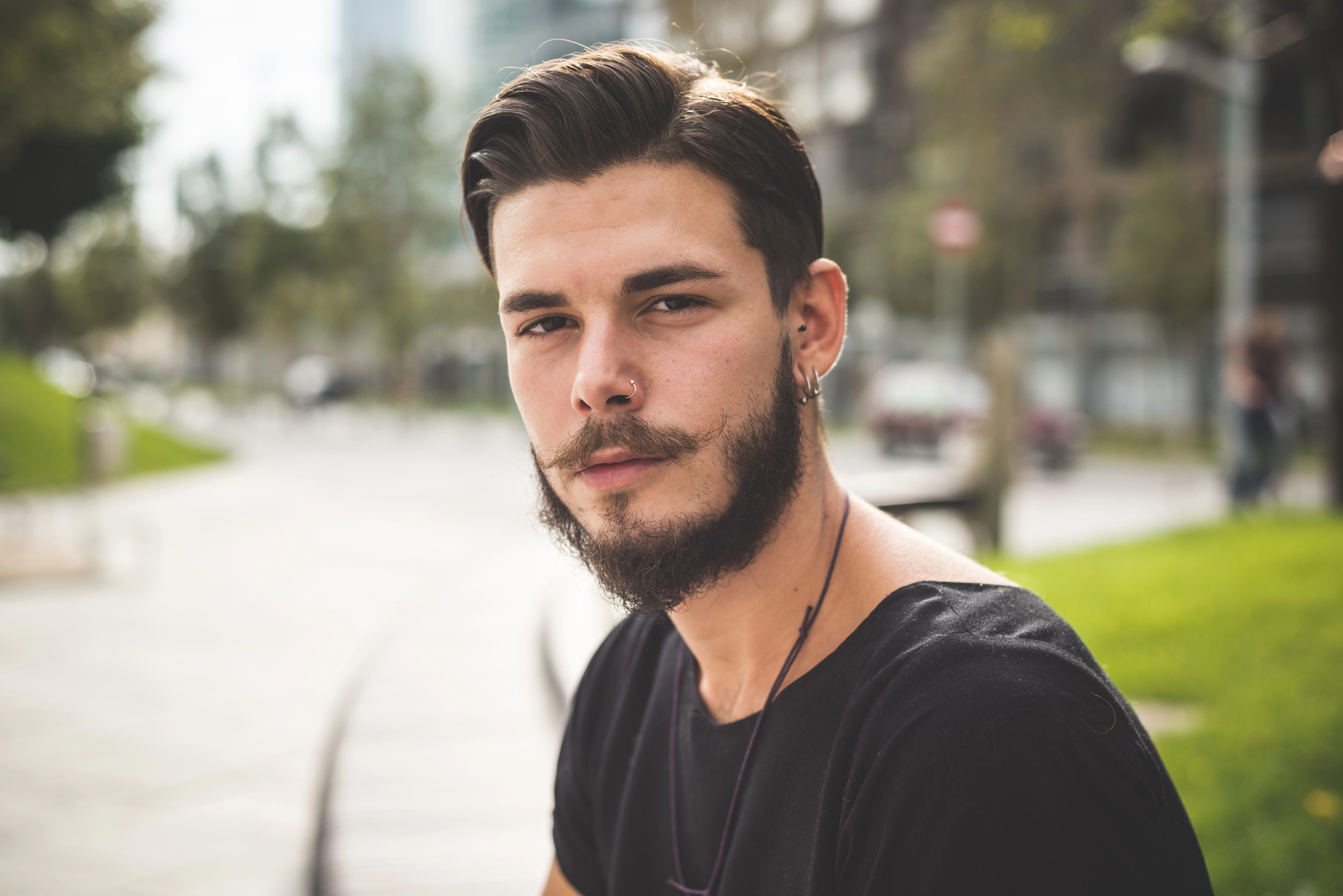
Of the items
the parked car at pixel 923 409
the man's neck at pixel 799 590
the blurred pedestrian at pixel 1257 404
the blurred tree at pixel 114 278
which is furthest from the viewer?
the blurred tree at pixel 114 278

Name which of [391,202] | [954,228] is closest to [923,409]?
Result: [954,228]

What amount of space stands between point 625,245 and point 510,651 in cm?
387

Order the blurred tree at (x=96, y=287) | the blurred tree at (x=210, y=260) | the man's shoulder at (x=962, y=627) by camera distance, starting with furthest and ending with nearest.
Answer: the blurred tree at (x=210, y=260) < the blurred tree at (x=96, y=287) < the man's shoulder at (x=962, y=627)

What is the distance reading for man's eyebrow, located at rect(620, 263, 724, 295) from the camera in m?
1.49

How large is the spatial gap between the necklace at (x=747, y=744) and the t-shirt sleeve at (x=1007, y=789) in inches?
10.0

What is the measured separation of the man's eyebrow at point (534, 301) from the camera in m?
1.58

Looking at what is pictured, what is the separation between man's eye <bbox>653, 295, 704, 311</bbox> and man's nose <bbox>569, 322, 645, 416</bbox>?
0.06 meters

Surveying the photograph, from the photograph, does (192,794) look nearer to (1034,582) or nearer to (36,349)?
(1034,582)

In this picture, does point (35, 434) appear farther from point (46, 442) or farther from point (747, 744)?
point (747, 744)

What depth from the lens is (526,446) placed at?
2740 millimetres

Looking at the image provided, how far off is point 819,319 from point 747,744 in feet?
2.25

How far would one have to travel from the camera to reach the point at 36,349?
3875 centimetres

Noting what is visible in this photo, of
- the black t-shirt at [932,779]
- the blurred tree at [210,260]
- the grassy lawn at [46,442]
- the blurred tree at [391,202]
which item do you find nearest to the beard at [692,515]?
the black t-shirt at [932,779]

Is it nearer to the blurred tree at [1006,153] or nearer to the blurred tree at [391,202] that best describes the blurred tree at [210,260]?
the blurred tree at [391,202]
